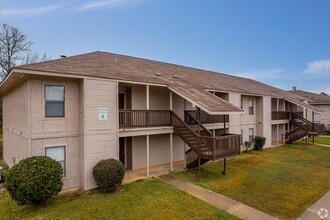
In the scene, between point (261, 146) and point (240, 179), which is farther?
point (261, 146)

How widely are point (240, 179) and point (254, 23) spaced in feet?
71.9

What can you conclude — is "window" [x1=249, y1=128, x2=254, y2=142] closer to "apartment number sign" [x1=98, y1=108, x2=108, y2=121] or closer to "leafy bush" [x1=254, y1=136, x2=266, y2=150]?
"leafy bush" [x1=254, y1=136, x2=266, y2=150]

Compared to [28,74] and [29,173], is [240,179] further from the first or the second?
[28,74]

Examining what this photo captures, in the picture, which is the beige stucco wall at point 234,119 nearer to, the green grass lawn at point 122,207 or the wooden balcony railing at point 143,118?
the wooden balcony railing at point 143,118

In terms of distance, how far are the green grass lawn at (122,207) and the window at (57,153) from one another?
5.38 feet

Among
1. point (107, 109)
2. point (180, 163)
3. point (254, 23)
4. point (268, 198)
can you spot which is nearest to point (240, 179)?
point (268, 198)

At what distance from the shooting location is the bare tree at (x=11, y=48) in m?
32.7

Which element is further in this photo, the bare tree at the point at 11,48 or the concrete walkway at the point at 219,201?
the bare tree at the point at 11,48

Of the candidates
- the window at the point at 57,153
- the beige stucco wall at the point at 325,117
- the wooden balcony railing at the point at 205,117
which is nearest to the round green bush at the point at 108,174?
the window at the point at 57,153

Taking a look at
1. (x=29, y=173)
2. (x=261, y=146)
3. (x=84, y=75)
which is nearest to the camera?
(x=29, y=173)

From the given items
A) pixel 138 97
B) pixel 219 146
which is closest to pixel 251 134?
pixel 219 146

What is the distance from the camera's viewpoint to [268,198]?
1032cm

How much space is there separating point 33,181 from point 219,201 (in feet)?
24.7

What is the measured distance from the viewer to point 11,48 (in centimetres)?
3328
